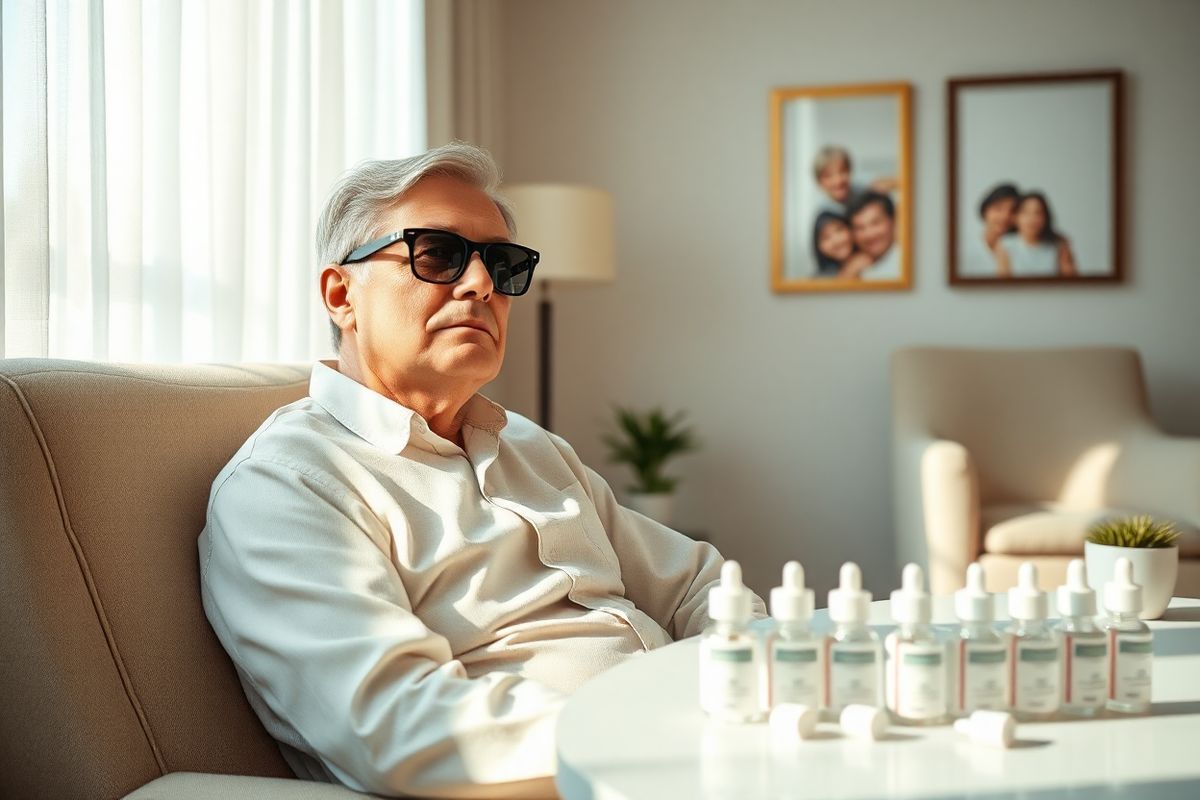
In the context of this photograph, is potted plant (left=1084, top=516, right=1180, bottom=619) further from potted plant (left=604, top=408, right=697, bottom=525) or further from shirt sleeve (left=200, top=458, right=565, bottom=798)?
potted plant (left=604, top=408, right=697, bottom=525)

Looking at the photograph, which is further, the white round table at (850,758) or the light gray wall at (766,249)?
the light gray wall at (766,249)

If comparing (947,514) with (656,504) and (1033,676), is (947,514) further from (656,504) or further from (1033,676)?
(1033,676)

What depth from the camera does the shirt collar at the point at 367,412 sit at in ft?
4.81

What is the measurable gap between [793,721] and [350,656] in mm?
439

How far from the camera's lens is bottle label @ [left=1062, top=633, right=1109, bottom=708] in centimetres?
96

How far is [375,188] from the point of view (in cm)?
159

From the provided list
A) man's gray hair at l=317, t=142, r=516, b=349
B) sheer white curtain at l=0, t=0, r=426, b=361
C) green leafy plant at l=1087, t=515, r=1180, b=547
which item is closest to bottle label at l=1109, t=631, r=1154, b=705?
green leafy plant at l=1087, t=515, r=1180, b=547

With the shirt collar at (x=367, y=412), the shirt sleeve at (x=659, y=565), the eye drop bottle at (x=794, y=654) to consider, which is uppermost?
the shirt collar at (x=367, y=412)

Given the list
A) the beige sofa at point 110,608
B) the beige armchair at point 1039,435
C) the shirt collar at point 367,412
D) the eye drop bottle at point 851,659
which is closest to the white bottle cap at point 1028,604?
the eye drop bottle at point 851,659

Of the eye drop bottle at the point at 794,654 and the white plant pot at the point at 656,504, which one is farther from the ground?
the eye drop bottle at the point at 794,654

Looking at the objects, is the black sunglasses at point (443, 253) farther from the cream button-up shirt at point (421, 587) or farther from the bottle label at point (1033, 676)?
the bottle label at point (1033, 676)

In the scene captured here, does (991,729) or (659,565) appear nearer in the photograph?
(991,729)

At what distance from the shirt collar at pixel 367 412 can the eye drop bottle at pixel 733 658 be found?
25.0 inches

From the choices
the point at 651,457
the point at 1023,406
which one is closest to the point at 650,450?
the point at 651,457
